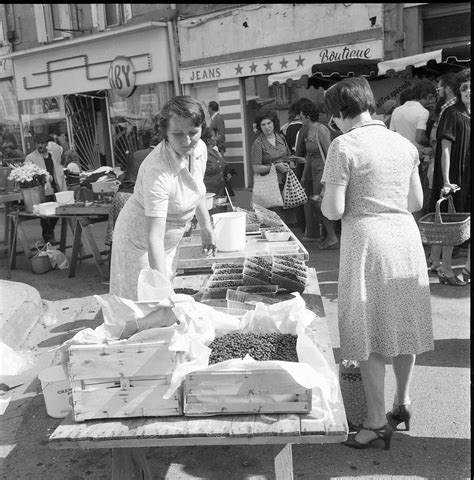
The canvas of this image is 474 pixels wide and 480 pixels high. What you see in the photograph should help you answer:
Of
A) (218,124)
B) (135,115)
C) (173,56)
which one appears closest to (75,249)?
(218,124)

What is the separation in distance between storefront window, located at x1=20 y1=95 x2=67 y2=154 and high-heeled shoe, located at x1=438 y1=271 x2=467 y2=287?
15350 millimetres

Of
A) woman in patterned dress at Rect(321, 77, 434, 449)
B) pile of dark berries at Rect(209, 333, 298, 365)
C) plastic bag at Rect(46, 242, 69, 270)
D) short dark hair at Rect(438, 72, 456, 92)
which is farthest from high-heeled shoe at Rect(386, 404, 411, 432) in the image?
plastic bag at Rect(46, 242, 69, 270)

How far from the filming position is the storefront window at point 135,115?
15.7m

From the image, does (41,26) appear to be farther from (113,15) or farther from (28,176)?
(28,176)

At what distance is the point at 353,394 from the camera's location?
10.0ft

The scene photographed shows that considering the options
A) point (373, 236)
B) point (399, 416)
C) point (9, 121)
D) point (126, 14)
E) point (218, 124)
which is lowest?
point (399, 416)

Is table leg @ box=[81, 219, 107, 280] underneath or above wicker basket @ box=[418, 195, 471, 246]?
underneath

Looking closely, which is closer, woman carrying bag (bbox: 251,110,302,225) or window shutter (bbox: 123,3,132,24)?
woman carrying bag (bbox: 251,110,302,225)

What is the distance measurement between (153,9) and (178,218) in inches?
545

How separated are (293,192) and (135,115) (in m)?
10.1

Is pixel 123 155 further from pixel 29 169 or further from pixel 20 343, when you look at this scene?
pixel 20 343

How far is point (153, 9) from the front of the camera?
15477mm

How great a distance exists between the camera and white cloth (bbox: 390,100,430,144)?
22.2 feet

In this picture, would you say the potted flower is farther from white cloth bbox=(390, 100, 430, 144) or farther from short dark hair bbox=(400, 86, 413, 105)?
short dark hair bbox=(400, 86, 413, 105)
